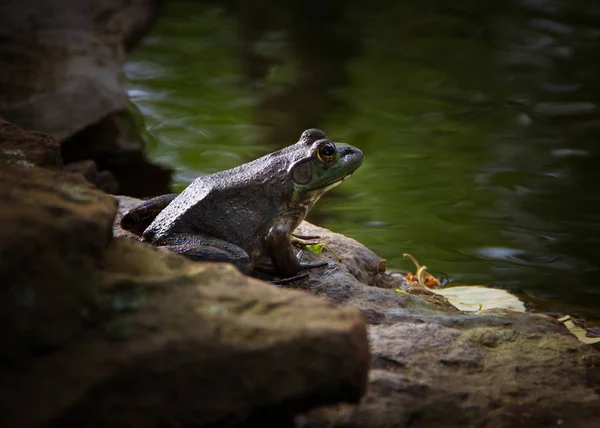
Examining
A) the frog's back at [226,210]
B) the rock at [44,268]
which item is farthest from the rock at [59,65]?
the rock at [44,268]

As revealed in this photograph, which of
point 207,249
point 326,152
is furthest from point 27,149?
point 326,152

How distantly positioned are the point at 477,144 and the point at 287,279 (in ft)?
16.0

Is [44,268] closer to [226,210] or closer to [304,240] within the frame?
[226,210]

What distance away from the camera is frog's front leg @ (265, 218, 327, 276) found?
3.73 meters

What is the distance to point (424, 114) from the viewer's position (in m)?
8.96

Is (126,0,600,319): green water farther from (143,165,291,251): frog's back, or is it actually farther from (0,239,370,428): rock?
(0,239,370,428): rock

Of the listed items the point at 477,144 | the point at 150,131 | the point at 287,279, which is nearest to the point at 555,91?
the point at 477,144

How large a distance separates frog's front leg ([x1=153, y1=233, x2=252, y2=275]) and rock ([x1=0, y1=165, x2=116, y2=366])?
1087 mm

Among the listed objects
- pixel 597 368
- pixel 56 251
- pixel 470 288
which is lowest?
pixel 470 288

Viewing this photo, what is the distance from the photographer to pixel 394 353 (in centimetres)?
297

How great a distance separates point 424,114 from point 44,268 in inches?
290

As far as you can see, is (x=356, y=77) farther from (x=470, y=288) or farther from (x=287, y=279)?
(x=287, y=279)

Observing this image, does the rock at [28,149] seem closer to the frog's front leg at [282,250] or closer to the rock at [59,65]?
the frog's front leg at [282,250]

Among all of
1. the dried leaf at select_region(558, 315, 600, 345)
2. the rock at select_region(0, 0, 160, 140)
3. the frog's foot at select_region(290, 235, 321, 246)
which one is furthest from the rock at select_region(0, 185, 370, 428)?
the rock at select_region(0, 0, 160, 140)
